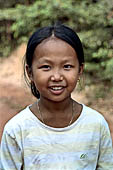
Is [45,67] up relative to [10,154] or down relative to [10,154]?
up

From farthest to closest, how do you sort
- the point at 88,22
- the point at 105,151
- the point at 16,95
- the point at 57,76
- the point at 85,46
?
the point at 16,95, the point at 88,22, the point at 85,46, the point at 105,151, the point at 57,76

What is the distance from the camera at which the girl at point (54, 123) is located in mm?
1844

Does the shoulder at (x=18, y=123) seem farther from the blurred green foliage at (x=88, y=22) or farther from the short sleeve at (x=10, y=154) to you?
the blurred green foliage at (x=88, y=22)

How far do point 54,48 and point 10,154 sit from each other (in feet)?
2.03

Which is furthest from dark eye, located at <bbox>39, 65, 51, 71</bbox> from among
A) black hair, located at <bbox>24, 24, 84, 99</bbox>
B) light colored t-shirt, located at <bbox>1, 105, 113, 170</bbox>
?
light colored t-shirt, located at <bbox>1, 105, 113, 170</bbox>

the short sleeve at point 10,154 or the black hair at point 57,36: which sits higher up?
the black hair at point 57,36

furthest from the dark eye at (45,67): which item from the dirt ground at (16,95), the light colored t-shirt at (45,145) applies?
the dirt ground at (16,95)

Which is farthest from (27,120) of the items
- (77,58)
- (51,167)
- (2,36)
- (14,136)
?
(2,36)

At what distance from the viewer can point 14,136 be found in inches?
74.5

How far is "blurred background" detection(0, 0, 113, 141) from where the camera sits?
21.5 feet

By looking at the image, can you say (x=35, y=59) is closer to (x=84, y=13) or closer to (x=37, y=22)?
(x=84, y=13)

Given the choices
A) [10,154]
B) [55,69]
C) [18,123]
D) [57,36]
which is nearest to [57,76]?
[55,69]

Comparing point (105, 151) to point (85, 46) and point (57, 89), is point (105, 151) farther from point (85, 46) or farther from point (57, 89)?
→ point (85, 46)

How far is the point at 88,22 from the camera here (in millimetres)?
7418
